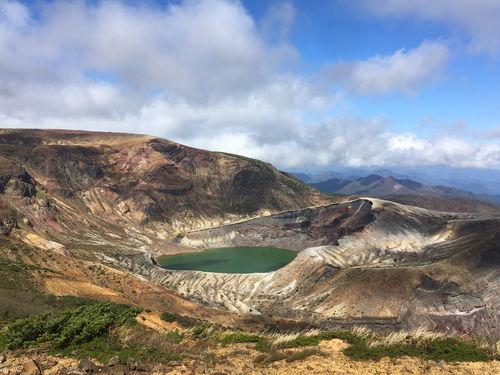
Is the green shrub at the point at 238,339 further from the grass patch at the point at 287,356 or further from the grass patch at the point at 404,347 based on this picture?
the grass patch at the point at 287,356

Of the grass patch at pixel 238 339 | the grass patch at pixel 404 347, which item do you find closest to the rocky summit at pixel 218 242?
the grass patch at pixel 238 339

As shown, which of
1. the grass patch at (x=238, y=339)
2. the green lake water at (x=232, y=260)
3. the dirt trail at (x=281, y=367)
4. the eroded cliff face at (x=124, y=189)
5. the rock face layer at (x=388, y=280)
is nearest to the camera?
the dirt trail at (x=281, y=367)

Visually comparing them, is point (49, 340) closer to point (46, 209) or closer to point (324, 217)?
point (46, 209)

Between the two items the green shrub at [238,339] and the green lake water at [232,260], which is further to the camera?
the green lake water at [232,260]

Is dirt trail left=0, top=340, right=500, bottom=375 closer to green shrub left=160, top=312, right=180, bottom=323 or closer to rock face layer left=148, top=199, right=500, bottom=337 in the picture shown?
green shrub left=160, top=312, right=180, bottom=323

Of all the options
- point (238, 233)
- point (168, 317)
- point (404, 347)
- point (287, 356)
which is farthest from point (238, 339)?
point (238, 233)

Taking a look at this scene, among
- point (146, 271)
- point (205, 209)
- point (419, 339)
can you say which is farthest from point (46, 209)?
point (419, 339)

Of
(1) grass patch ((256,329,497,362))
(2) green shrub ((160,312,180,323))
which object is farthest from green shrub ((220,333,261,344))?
(2) green shrub ((160,312,180,323))

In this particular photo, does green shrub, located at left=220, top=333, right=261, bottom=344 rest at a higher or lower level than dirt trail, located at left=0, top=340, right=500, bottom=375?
lower

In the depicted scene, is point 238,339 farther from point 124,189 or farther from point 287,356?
point 124,189
